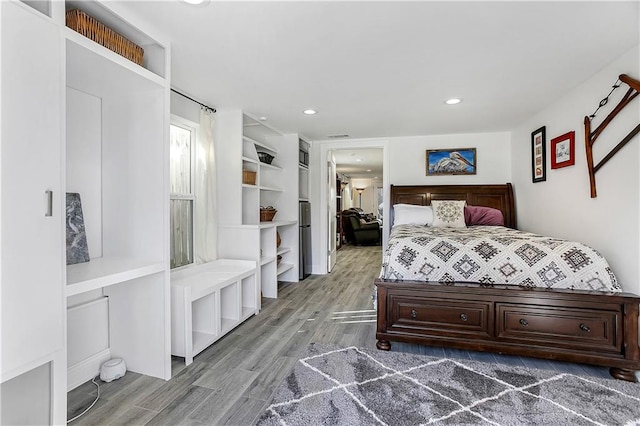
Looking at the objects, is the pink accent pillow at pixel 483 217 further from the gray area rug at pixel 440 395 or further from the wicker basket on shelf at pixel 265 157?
the wicker basket on shelf at pixel 265 157

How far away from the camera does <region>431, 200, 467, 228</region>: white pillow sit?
152 inches

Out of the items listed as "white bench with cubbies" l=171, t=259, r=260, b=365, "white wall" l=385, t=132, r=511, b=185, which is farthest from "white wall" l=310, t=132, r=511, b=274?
"white bench with cubbies" l=171, t=259, r=260, b=365

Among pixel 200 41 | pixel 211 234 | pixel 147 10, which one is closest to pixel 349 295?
pixel 211 234

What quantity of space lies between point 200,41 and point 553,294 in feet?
9.45

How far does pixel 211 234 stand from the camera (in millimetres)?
3178

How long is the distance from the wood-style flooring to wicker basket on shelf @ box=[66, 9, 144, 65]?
6.50 ft

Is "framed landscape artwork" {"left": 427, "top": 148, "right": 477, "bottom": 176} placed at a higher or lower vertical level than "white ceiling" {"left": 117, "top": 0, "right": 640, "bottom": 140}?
lower

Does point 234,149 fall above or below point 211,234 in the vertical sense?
above

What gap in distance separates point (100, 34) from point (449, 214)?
3.79 m

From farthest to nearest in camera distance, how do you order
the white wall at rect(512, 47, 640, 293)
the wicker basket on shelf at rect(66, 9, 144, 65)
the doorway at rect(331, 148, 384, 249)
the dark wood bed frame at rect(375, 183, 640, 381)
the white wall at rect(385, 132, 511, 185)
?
the doorway at rect(331, 148, 384, 249) → the white wall at rect(385, 132, 511, 185) → the white wall at rect(512, 47, 640, 293) → the dark wood bed frame at rect(375, 183, 640, 381) → the wicker basket on shelf at rect(66, 9, 144, 65)

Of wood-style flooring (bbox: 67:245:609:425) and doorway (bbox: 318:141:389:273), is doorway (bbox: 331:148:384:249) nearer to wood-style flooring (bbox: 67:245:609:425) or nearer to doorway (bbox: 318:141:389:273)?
doorway (bbox: 318:141:389:273)

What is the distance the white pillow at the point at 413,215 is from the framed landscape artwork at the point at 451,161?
0.76 m

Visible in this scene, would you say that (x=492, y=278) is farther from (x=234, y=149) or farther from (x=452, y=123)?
(x=234, y=149)

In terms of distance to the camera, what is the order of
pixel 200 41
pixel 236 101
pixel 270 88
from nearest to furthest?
pixel 200 41, pixel 270 88, pixel 236 101
